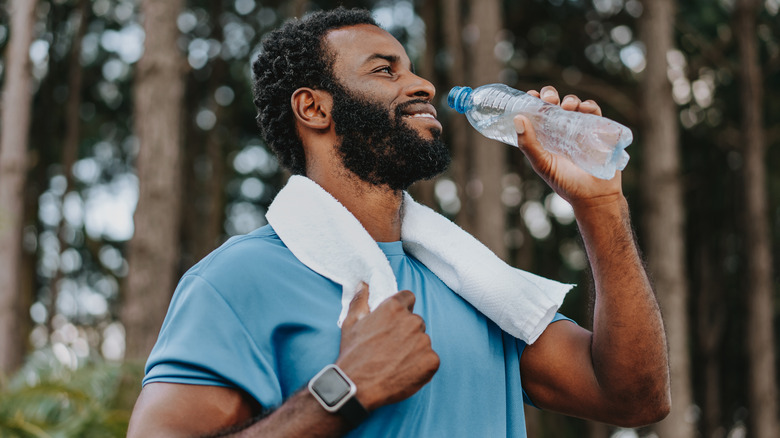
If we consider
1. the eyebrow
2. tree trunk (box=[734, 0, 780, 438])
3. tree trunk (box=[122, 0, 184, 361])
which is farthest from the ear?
tree trunk (box=[734, 0, 780, 438])

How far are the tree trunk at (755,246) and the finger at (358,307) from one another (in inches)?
493

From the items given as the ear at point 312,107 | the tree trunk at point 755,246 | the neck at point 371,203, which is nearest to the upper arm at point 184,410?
the neck at point 371,203

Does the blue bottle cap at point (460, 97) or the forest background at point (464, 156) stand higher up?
the blue bottle cap at point (460, 97)

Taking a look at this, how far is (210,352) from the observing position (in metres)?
1.68

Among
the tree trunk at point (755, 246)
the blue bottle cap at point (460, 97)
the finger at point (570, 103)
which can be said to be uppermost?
the finger at point (570, 103)

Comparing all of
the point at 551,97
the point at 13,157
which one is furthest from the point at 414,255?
the point at 13,157

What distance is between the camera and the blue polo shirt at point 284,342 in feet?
5.56

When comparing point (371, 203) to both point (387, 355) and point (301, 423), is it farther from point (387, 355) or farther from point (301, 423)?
point (301, 423)

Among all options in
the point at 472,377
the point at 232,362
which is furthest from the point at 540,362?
the point at 232,362

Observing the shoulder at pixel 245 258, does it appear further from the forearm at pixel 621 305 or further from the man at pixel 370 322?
the forearm at pixel 621 305

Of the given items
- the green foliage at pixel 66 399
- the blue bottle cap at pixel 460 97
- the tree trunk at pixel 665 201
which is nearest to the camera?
the blue bottle cap at pixel 460 97

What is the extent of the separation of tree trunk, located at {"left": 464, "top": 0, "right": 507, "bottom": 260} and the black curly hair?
6.89 m

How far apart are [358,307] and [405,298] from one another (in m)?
0.11

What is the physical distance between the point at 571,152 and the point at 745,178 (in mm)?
12318
